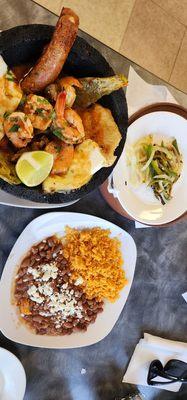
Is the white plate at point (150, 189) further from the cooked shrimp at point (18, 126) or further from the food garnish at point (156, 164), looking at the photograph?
the cooked shrimp at point (18, 126)

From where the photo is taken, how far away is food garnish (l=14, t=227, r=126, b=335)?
1498 millimetres

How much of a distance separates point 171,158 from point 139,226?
254 millimetres

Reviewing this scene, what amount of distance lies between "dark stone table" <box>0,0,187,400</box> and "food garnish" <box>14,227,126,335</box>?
0.09m

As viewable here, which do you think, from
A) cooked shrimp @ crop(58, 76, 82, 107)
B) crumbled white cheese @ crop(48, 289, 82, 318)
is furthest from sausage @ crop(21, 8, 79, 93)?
crumbled white cheese @ crop(48, 289, 82, 318)

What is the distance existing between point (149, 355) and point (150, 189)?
23.7 inches

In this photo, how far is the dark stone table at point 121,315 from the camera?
4.97 ft

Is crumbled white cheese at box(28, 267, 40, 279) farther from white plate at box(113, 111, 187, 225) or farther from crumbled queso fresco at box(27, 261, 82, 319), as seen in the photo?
white plate at box(113, 111, 187, 225)

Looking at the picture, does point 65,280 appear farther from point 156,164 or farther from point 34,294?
point 156,164

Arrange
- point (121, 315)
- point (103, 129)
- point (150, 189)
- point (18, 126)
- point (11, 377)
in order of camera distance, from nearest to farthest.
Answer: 1. point (18, 126)
2. point (103, 129)
3. point (11, 377)
4. point (150, 189)
5. point (121, 315)

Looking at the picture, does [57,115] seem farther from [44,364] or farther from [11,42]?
[44,364]

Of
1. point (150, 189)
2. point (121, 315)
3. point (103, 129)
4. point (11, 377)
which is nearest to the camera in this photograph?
point (103, 129)

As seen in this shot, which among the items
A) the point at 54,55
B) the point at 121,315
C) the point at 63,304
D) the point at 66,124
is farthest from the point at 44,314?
the point at 54,55

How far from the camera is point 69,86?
1070 mm

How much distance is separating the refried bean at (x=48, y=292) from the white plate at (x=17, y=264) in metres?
0.02
